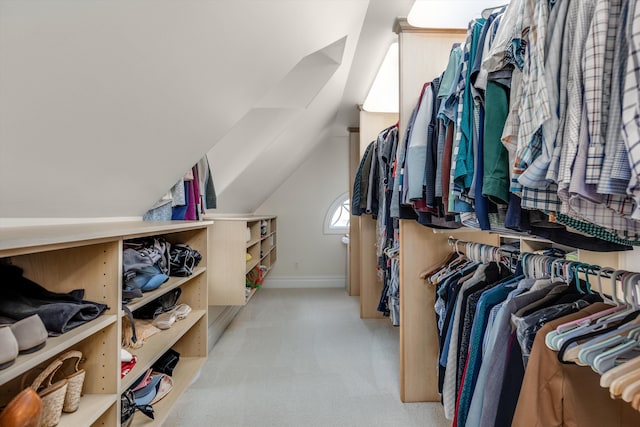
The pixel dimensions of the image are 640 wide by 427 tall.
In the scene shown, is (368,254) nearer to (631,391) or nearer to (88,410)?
(88,410)

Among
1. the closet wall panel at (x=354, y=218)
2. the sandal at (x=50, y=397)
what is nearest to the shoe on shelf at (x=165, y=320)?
the sandal at (x=50, y=397)

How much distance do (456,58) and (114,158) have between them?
1498 mm

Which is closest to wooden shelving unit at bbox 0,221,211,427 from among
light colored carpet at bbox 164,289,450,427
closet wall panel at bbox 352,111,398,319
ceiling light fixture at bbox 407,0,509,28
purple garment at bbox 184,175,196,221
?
light colored carpet at bbox 164,289,450,427

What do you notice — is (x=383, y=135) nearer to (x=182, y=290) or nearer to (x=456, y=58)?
(x=456, y=58)

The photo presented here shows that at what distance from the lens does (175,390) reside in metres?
1.81

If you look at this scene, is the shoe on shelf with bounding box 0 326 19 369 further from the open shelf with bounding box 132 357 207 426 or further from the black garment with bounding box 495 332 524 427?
the black garment with bounding box 495 332 524 427

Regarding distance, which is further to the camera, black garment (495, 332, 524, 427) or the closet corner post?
the closet corner post

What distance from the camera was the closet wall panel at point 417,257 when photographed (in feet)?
6.59

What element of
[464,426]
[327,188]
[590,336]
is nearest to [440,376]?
[464,426]

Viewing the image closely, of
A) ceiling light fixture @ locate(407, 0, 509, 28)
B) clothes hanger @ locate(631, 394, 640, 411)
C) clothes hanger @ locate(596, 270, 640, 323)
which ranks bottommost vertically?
clothes hanger @ locate(631, 394, 640, 411)

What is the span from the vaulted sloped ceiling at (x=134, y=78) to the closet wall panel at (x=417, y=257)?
0.26 m

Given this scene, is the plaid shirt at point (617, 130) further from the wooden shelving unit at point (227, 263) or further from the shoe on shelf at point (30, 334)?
the wooden shelving unit at point (227, 263)

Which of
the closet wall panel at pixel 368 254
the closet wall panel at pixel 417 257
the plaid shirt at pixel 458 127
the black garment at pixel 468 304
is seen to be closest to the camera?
the plaid shirt at pixel 458 127

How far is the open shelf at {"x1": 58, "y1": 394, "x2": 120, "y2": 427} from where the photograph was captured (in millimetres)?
1066
